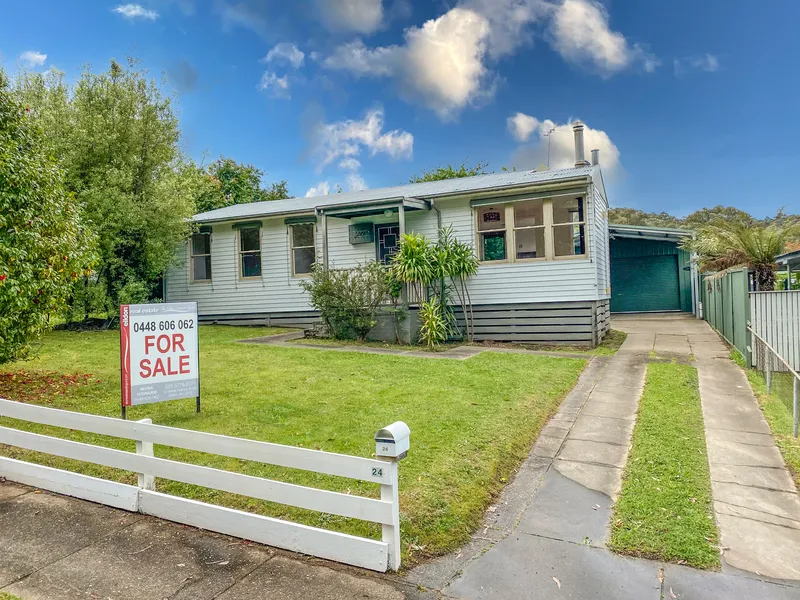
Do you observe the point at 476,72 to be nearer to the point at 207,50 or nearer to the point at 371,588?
the point at 207,50

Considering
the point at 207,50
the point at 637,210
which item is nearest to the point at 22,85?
the point at 207,50

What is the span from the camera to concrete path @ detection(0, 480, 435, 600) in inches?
114

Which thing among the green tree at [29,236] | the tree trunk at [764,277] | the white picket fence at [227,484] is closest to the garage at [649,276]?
the tree trunk at [764,277]

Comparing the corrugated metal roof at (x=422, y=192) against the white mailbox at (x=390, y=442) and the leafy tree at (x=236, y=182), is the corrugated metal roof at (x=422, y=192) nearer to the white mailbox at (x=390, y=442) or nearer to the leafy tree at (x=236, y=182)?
the white mailbox at (x=390, y=442)

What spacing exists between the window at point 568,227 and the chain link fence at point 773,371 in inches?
164

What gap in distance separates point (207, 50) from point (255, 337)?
32.2 ft

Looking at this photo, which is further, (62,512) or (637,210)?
(637,210)

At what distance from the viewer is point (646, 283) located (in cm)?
2097

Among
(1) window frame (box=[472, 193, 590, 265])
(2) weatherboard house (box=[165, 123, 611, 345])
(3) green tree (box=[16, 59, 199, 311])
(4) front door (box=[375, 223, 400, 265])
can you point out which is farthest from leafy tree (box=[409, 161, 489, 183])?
(1) window frame (box=[472, 193, 590, 265])

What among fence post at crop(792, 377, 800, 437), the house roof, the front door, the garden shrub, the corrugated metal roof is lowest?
fence post at crop(792, 377, 800, 437)

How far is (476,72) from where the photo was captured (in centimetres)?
2134

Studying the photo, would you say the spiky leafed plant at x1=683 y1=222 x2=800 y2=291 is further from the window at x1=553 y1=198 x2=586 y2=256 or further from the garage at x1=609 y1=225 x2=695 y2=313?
the garage at x1=609 y1=225 x2=695 y2=313

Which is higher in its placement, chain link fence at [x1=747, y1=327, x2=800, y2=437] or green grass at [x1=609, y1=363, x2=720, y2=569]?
chain link fence at [x1=747, y1=327, x2=800, y2=437]

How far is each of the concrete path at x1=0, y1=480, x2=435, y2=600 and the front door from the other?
11.5 m
